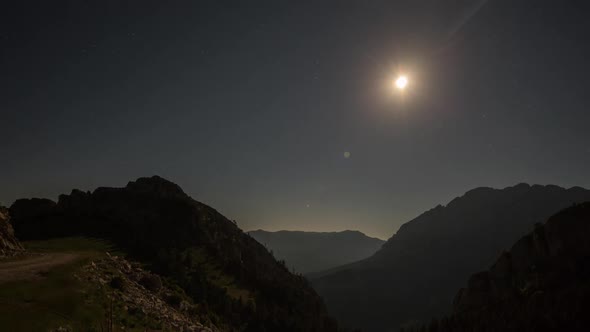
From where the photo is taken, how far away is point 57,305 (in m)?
27.5

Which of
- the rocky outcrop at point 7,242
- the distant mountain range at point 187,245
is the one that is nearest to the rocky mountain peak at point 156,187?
the distant mountain range at point 187,245

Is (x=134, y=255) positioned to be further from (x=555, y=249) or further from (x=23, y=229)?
(x=555, y=249)

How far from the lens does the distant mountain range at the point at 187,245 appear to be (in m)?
78.1

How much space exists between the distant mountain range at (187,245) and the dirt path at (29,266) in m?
24.3

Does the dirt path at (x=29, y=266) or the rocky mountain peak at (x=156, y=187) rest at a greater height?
the rocky mountain peak at (x=156, y=187)

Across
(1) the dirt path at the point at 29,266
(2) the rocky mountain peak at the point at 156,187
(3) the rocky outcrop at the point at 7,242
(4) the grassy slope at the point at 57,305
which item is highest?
(2) the rocky mountain peak at the point at 156,187

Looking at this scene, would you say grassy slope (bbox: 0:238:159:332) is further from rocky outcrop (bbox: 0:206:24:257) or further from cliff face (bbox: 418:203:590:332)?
cliff face (bbox: 418:203:590:332)

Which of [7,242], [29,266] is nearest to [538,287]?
[29,266]

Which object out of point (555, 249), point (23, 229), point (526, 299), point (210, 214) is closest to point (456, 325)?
point (526, 299)

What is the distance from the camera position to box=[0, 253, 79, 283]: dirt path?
30.0m

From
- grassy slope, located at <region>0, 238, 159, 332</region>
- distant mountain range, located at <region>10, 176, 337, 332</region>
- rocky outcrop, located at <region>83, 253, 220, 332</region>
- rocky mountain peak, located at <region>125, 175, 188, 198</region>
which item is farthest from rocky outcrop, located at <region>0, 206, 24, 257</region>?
rocky mountain peak, located at <region>125, 175, 188, 198</region>

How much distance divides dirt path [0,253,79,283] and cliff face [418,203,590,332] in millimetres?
119973

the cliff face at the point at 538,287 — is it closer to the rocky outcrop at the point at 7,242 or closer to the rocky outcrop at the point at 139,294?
the rocky outcrop at the point at 139,294

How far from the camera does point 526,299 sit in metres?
119
